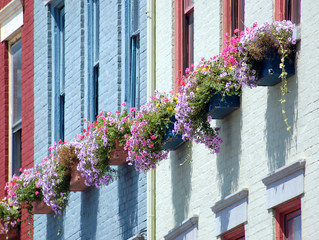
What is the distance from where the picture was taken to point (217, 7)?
16359 millimetres

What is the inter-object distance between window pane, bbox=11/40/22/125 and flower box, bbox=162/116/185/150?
7.83 m

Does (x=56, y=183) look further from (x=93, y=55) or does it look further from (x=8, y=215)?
(x=8, y=215)

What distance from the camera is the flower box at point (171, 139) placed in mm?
16484

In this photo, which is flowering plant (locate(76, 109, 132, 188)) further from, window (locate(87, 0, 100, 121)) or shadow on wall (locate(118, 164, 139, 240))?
window (locate(87, 0, 100, 121))

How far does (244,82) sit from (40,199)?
7.40 metres

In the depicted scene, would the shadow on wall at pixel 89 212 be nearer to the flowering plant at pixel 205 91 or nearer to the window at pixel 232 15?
the flowering plant at pixel 205 91

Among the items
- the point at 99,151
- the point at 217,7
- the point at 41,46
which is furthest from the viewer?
the point at 41,46

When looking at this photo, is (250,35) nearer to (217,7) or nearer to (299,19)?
(299,19)

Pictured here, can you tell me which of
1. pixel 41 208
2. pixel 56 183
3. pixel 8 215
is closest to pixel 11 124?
pixel 8 215

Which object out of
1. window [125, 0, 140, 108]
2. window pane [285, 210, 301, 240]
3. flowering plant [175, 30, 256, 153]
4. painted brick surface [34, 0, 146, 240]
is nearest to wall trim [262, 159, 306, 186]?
window pane [285, 210, 301, 240]

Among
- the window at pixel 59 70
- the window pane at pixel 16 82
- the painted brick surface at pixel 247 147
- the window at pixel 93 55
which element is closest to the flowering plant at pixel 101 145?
the painted brick surface at pixel 247 147

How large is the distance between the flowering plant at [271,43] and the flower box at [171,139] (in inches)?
91.8

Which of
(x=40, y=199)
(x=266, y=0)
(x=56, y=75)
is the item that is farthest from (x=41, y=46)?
(x=266, y=0)

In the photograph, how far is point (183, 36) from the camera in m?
17.6
